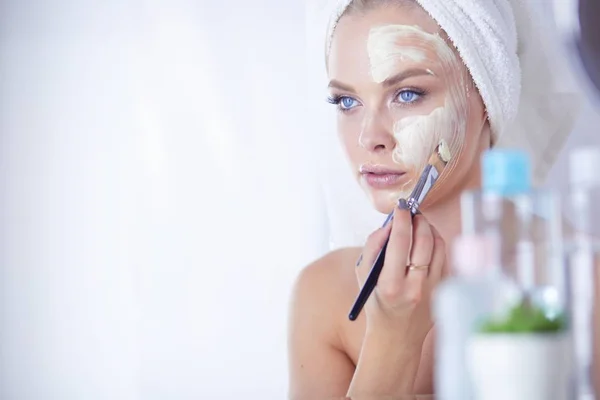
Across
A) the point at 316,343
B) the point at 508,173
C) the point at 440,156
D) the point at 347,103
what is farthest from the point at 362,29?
the point at 508,173

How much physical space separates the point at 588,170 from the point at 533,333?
0.75 ft

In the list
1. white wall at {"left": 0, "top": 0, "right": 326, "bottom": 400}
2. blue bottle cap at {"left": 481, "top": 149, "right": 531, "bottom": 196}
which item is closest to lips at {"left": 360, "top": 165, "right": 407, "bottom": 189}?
white wall at {"left": 0, "top": 0, "right": 326, "bottom": 400}

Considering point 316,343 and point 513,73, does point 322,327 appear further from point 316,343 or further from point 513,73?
point 513,73

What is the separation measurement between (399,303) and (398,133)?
241 mm

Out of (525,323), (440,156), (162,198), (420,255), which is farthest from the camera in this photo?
(162,198)

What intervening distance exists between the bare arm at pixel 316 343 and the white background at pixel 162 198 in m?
0.02

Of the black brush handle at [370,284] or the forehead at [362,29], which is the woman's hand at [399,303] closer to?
the black brush handle at [370,284]

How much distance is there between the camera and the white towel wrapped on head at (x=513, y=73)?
3.83 feet

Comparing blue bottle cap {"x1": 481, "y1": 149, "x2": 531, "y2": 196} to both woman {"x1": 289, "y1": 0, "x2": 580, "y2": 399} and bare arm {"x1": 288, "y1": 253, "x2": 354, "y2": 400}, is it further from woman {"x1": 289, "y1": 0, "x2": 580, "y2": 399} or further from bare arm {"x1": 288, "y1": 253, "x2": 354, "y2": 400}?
bare arm {"x1": 288, "y1": 253, "x2": 354, "y2": 400}

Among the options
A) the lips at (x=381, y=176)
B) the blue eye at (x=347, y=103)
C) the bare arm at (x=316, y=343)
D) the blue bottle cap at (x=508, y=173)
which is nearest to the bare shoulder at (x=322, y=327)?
the bare arm at (x=316, y=343)

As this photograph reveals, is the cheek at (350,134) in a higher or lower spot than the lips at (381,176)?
higher

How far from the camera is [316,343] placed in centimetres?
126

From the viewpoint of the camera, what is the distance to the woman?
1.12 meters

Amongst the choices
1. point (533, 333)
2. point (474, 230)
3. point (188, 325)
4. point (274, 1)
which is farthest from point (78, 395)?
point (533, 333)
